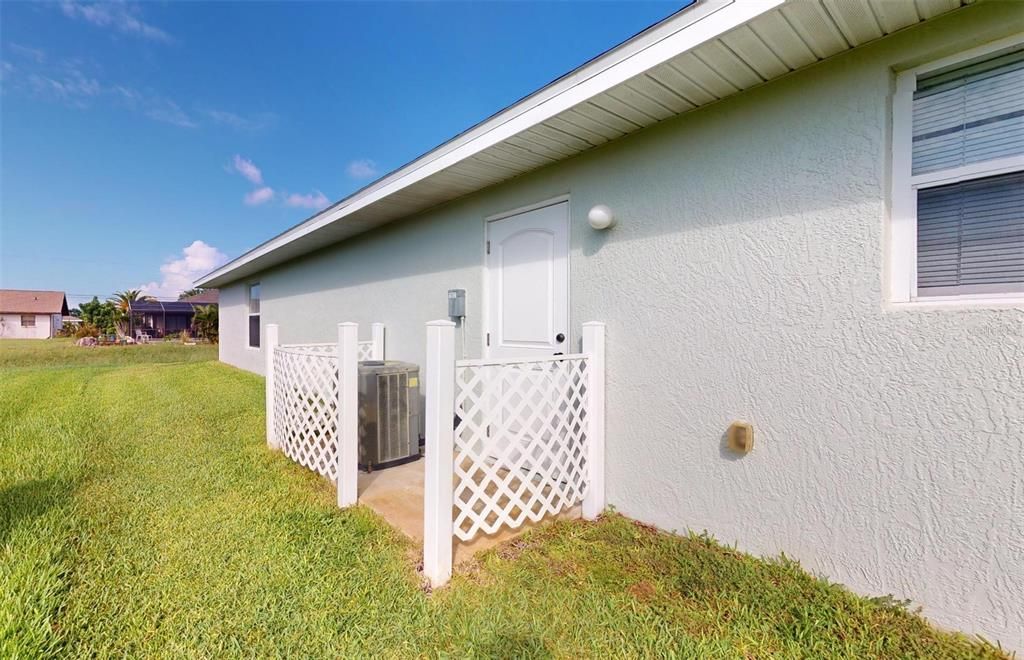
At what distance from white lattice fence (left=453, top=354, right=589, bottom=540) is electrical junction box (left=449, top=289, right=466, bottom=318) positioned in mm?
1581

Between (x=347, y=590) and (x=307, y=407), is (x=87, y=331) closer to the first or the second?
(x=307, y=407)

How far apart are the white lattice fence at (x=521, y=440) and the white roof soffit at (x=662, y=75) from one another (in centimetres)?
159

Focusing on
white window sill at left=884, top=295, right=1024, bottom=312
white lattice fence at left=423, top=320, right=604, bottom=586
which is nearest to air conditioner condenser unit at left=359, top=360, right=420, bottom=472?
→ white lattice fence at left=423, top=320, right=604, bottom=586

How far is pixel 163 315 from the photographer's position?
36.2m

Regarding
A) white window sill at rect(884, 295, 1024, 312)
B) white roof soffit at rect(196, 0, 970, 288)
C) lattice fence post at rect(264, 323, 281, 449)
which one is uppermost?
white roof soffit at rect(196, 0, 970, 288)

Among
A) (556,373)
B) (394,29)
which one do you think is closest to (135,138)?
(394,29)

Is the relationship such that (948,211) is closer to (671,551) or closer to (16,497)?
(671,551)

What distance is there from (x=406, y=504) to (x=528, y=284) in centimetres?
206

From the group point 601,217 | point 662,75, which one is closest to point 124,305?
point 601,217

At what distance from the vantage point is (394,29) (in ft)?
26.4

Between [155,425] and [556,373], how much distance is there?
5.40 metres

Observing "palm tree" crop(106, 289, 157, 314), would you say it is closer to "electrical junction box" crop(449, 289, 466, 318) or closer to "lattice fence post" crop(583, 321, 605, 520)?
"electrical junction box" crop(449, 289, 466, 318)

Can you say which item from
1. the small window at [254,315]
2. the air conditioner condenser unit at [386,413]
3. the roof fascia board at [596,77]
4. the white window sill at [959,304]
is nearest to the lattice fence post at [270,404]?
the air conditioner condenser unit at [386,413]

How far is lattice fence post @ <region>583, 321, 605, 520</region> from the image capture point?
10.00 feet
